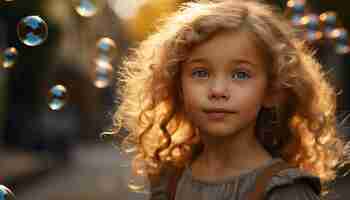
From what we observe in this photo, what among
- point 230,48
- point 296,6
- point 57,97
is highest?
point 230,48

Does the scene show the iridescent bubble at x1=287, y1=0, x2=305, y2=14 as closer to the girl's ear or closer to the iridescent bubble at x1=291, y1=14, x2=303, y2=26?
the iridescent bubble at x1=291, y1=14, x2=303, y2=26

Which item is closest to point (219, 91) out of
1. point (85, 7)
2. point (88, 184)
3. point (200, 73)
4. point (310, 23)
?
point (200, 73)

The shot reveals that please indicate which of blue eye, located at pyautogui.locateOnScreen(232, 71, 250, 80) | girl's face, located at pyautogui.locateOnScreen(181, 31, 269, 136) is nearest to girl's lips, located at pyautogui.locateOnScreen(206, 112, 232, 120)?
girl's face, located at pyautogui.locateOnScreen(181, 31, 269, 136)

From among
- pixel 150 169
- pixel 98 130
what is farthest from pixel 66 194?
pixel 98 130

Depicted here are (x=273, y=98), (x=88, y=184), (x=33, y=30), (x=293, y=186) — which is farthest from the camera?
(x=88, y=184)

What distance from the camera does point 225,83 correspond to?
3213 mm

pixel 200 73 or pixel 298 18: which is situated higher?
pixel 200 73

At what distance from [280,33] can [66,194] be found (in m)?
8.03

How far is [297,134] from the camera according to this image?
12.0ft

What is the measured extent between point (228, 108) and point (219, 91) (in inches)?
2.8

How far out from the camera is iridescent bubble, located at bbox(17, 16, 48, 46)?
200 inches

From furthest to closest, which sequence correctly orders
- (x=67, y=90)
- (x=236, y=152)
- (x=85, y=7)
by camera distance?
(x=67, y=90)
(x=85, y=7)
(x=236, y=152)

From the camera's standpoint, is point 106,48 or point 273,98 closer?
point 273,98

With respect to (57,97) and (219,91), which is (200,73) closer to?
(219,91)
